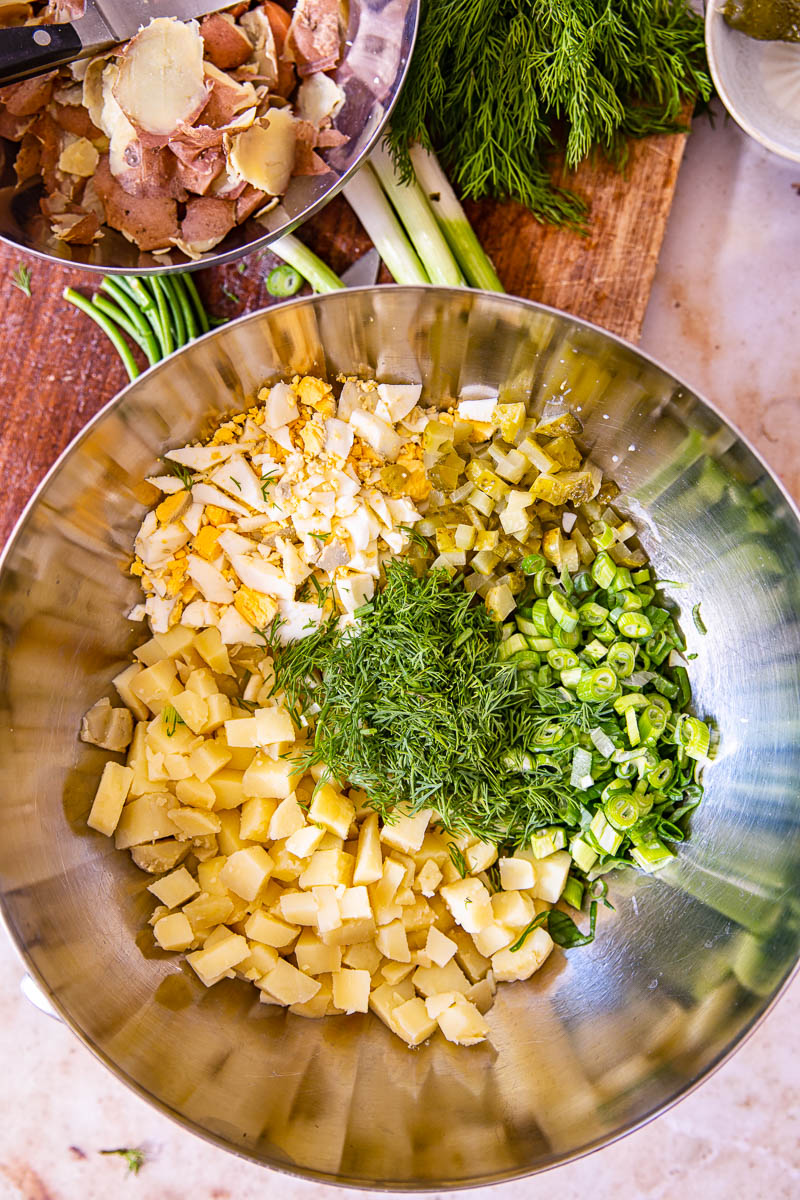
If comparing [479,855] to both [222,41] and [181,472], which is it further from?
[222,41]

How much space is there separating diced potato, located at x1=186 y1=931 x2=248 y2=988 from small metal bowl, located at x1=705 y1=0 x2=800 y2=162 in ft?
5.84

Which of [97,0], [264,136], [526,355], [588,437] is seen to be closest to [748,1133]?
[588,437]

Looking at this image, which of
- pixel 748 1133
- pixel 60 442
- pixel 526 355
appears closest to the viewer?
pixel 526 355

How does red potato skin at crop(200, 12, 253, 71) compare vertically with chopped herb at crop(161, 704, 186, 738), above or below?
above

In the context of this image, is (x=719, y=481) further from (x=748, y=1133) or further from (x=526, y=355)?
(x=748, y=1133)

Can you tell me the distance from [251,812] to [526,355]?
3.22 feet

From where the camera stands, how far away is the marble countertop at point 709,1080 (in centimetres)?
188

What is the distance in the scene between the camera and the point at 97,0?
57.2 inches

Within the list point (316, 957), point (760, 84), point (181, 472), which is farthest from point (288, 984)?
point (760, 84)

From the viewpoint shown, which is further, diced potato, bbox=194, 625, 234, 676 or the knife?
diced potato, bbox=194, 625, 234, 676

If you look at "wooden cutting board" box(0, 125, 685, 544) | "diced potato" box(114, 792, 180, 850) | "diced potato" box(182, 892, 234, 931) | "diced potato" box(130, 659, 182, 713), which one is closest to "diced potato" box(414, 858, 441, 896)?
"diced potato" box(182, 892, 234, 931)

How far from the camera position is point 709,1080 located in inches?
74.5

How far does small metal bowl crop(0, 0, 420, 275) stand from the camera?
1.52m

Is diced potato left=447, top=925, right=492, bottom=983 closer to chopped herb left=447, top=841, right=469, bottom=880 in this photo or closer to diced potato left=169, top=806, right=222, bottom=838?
chopped herb left=447, top=841, right=469, bottom=880
